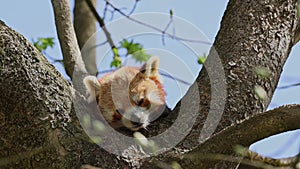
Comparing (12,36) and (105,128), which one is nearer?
(12,36)

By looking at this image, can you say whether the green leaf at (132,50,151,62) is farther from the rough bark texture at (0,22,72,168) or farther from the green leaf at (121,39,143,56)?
the rough bark texture at (0,22,72,168)

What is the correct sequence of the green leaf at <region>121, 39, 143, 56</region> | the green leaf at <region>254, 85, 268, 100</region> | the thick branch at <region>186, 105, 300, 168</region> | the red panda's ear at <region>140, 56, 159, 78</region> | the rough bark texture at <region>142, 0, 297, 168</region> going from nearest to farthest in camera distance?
1. the thick branch at <region>186, 105, 300, 168</region>
2. the green leaf at <region>254, 85, 268, 100</region>
3. the rough bark texture at <region>142, 0, 297, 168</region>
4. the red panda's ear at <region>140, 56, 159, 78</region>
5. the green leaf at <region>121, 39, 143, 56</region>

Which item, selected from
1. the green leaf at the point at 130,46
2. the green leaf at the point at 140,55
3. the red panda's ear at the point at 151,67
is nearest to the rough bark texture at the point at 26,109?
the red panda's ear at the point at 151,67

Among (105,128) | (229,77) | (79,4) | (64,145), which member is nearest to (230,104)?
(229,77)

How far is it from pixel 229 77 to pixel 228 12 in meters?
0.43

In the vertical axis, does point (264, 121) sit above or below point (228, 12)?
below

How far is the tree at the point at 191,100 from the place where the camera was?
1951 millimetres

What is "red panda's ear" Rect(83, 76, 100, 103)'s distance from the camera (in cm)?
301

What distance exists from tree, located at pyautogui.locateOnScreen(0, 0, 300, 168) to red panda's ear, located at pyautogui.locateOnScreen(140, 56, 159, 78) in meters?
0.65

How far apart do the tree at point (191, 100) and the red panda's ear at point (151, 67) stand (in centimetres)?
65

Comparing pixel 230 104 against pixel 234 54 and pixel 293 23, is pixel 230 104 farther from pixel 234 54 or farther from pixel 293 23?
pixel 293 23

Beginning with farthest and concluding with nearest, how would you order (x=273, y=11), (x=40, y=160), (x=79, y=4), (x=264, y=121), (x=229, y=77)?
(x=79, y=4), (x=273, y=11), (x=229, y=77), (x=40, y=160), (x=264, y=121)

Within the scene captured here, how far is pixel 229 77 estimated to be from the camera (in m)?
2.51

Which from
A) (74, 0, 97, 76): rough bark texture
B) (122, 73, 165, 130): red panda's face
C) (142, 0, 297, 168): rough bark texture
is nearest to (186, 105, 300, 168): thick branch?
(142, 0, 297, 168): rough bark texture
